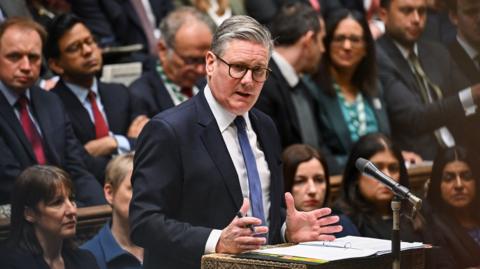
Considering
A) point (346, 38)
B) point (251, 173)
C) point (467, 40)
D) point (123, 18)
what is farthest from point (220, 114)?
point (467, 40)

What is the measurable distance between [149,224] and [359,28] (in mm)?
3048

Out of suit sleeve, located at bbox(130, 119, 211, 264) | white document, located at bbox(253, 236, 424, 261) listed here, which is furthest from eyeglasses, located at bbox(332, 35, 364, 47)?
suit sleeve, located at bbox(130, 119, 211, 264)

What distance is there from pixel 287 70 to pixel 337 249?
104 inches

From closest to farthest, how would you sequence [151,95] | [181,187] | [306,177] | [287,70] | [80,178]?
[181,187]
[80,178]
[306,177]
[151,95]
[287,70]

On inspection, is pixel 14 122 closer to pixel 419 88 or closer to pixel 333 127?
pixel 333 127

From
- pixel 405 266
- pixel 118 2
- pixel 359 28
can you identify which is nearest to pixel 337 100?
pixel 359 28

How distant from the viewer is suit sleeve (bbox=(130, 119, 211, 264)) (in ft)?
10.1

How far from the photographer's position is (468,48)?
599 centimetres

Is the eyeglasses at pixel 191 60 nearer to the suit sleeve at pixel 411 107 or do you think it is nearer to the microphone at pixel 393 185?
the suit sleeve at pixel 411 107

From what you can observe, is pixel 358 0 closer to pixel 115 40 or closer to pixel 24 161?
pixel 115 40

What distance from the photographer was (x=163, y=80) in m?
5.38

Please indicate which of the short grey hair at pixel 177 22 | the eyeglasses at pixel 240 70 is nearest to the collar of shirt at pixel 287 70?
the short grey hair at pixel 177 22

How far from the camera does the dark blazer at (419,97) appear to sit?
5902 mm

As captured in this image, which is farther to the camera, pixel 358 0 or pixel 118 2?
pixel 358 0
